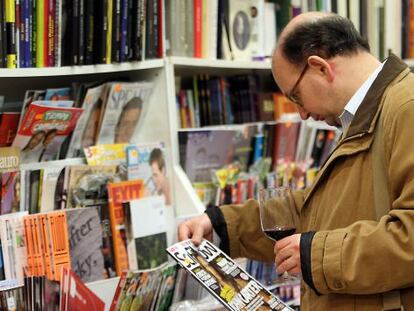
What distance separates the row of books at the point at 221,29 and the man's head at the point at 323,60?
60cm

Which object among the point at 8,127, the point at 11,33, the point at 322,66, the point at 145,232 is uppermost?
the point at 11,33

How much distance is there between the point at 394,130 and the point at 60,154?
0.92 m

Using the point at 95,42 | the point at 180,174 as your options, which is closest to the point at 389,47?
the point at 180,174

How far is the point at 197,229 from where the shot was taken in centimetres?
156

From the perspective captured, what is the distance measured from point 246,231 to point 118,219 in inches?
14.0

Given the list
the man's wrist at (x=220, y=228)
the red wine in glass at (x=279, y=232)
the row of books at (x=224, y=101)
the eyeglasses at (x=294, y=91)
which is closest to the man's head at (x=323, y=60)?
the eyeglasses at (x=294, y=91)

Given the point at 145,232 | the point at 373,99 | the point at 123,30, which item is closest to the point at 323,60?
the point at 373,99

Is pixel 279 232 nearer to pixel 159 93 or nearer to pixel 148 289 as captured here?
pixel 148 289

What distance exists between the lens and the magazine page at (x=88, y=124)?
1722 mm

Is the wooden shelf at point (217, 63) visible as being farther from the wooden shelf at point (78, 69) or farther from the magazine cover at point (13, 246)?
the magazine cover at point (13, 246)

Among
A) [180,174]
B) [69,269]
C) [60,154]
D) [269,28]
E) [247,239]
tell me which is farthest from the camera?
[269,28]

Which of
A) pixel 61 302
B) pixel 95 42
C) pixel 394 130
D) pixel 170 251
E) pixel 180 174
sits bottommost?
pixel 61 302

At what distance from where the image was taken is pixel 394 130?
120 centimetres

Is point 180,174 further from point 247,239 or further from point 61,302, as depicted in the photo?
point 61,302
